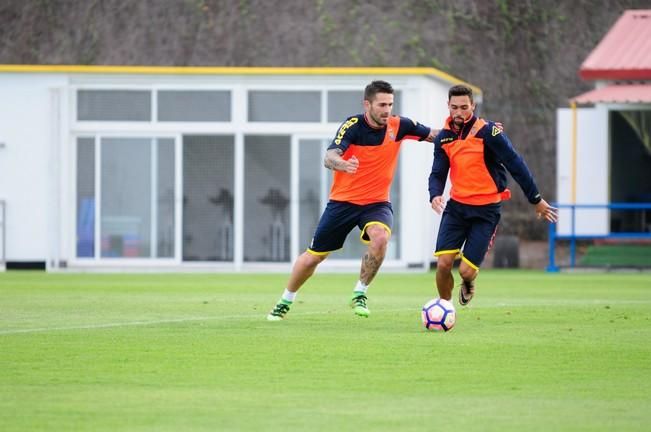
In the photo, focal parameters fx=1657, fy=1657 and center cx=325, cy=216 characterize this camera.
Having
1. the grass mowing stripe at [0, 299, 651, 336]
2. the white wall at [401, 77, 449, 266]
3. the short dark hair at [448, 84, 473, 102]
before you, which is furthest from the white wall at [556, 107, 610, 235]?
the short dark hair at [448, 84, 473, 102]

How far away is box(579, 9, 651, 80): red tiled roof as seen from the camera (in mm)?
33250

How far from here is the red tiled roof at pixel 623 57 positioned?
33.2 metres

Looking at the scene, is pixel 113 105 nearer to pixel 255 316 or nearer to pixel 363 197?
pixel 255 316

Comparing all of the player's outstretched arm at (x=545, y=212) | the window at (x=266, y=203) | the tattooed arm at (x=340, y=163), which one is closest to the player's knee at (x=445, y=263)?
the player's outstretched arm at (x=545, y=212)

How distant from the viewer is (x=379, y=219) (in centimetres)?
1560

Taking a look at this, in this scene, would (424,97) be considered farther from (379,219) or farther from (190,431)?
(190,431)

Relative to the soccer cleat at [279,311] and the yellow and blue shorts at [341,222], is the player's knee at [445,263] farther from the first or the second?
the soccer cleat at [279,311]

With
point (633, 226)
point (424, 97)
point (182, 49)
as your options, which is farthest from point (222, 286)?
point (182, 49)

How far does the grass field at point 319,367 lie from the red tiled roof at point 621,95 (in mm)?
13179

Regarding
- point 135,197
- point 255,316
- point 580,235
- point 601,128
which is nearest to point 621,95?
point 601,128

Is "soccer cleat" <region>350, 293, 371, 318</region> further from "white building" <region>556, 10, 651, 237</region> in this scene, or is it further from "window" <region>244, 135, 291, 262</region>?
"white building" <region>556, 10, 651, 237</region>

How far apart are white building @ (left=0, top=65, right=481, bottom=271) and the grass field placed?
41.0ft

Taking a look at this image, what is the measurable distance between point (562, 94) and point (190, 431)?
135ft

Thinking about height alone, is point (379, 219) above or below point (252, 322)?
Result: above
